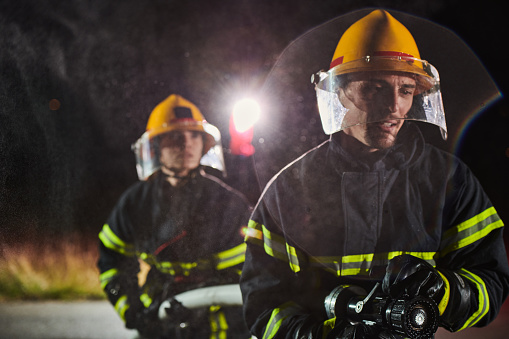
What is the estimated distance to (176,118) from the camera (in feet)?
8.68

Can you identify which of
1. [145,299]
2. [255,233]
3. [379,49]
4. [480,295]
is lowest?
[145,299]

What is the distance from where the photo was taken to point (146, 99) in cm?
268

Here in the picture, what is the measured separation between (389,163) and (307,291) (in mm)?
721

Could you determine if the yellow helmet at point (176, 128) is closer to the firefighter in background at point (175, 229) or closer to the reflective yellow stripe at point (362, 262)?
the firefighter in background at point (175, 229)

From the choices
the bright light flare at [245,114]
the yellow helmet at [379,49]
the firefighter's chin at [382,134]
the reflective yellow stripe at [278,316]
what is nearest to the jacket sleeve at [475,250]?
the firefighter's chin at [382,134]

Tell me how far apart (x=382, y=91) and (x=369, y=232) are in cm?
67

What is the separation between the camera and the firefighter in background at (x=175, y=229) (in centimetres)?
256

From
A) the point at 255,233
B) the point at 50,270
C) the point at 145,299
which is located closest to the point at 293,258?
the point at 255,233

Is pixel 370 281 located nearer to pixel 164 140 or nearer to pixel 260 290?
pixel 260 290

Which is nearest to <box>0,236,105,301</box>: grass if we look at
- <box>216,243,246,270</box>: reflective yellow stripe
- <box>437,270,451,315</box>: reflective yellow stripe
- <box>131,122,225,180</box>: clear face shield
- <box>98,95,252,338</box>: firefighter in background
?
<box>98,95,252,338</box>: firefighter in background

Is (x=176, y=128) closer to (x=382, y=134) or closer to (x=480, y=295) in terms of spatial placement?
(x=382, y=134)

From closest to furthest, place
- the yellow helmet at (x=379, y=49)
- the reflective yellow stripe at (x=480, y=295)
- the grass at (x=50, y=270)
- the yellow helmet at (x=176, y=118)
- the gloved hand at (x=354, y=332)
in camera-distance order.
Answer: the gloved hand at (x=354, y=332)
the reflective yellow stripe at (x=480, y=295)
the yellow helmet at (x=379, y=49)
the yellow helmet at (x=176, y=118)
the grass at (x=50, y=270)

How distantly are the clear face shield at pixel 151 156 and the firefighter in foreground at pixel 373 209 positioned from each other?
67 cm

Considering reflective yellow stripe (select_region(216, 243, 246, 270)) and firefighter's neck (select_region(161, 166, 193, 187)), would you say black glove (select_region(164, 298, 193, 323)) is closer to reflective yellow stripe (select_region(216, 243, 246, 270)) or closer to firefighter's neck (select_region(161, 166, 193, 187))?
reflective yellow stripe (select_region(216, 243, 246, 270))
